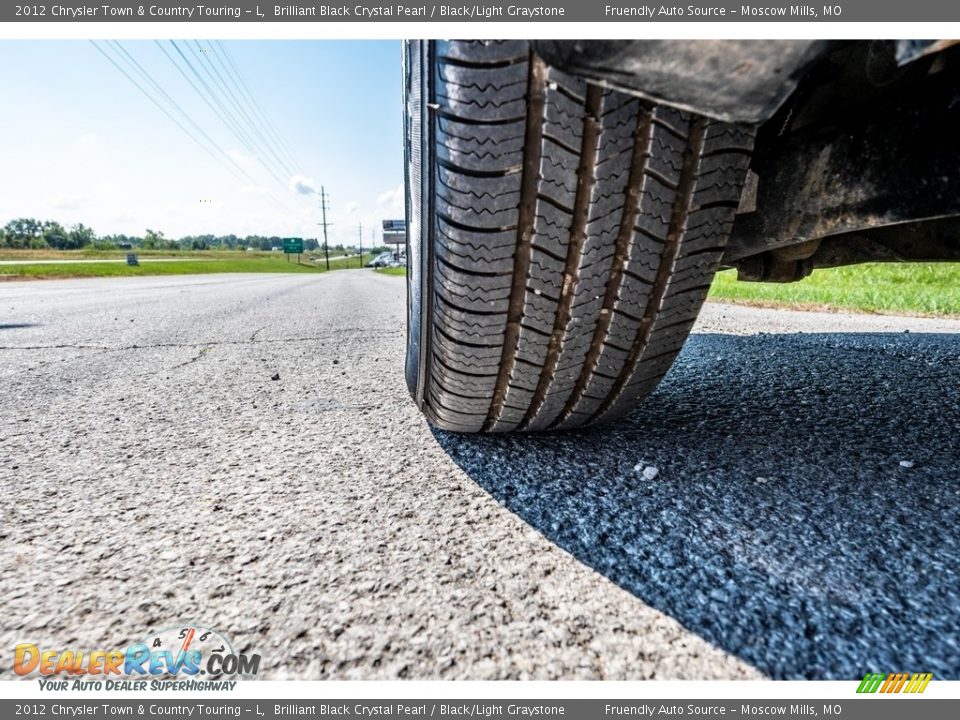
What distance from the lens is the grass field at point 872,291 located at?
4723 millimetres

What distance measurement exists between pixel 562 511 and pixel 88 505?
3.01 ft

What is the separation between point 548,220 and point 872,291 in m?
6.51

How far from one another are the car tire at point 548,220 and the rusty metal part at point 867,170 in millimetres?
127

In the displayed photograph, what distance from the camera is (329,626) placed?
25.7 inches

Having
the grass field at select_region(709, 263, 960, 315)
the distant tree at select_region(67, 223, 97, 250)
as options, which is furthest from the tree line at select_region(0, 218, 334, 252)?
the grass field at select_region(709, 263, 960, 315)

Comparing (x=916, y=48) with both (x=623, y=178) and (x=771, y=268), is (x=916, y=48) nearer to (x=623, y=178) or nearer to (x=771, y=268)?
(x=623, y=178)

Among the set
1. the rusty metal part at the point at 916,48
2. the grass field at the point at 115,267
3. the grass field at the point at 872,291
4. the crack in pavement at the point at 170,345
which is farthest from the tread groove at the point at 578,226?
the grass field at the point at 115,267

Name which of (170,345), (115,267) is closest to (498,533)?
(170,345)

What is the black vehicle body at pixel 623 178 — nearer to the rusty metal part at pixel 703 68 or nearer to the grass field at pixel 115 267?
the rusty metal part at pixel 703 68

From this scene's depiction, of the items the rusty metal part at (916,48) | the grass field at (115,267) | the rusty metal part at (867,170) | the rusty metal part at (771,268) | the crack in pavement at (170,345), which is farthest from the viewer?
the grass field at (115,267)

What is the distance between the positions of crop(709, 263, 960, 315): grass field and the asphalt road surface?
3819 mm

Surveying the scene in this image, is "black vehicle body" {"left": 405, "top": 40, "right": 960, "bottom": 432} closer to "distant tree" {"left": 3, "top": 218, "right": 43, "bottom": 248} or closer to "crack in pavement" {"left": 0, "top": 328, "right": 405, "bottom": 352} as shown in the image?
"crack in pavement" {"left": 0, "top": 328, "right": 405, "bottom": 352}

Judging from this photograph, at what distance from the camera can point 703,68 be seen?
21.9 inches

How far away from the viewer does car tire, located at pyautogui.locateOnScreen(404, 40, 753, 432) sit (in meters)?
0.78
